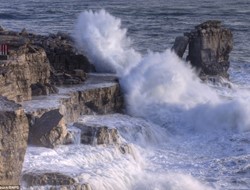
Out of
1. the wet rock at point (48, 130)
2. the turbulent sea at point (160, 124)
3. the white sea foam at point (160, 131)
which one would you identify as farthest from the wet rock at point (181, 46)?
the wet rock at point (48, 130)

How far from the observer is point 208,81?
1232 inches

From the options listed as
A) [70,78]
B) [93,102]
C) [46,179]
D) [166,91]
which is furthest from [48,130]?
[166,91]

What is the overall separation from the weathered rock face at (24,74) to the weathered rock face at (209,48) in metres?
8.72

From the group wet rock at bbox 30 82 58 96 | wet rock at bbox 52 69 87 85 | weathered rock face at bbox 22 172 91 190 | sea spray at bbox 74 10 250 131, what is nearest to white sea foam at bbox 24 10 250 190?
sea spray at bbox 74 10 250 131

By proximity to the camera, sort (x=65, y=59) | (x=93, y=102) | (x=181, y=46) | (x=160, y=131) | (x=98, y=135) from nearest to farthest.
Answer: (x=98, y=135), (x=160, y=131), (x=93, y=102), (x=65, y=59), (x=181, y=46)

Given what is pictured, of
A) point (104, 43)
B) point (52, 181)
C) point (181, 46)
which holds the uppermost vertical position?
point (181, 46)

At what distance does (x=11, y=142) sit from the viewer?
47.6ft

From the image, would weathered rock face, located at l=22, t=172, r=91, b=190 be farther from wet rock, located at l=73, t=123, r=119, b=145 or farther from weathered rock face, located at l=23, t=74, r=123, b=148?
wet rock, located at l=73, t=123, r=119, b=145

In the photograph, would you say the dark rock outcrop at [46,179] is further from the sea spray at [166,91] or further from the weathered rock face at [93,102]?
the sea spray at [166,91]

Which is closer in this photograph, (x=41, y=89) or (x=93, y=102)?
(x=41, y=89)

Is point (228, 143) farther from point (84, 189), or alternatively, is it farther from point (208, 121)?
point (84, 189)

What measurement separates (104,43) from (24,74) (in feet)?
34.0

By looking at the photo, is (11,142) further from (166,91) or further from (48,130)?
(166,91)

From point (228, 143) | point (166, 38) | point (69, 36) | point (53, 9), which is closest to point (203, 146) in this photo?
point (228, 143)
